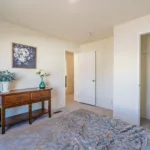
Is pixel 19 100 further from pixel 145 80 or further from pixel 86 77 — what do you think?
pixel 145 80

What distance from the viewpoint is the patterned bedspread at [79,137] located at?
1040 mm

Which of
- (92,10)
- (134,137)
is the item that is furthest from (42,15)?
(134,137)

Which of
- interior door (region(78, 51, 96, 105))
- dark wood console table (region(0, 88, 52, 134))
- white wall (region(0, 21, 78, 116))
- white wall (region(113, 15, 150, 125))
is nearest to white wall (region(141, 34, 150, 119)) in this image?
white wall (region(113, 15, 150, 125))

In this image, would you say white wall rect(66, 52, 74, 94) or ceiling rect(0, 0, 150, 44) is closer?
ceiling rect(0, 0, 150, 44)

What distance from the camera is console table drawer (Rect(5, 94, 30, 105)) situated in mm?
2498

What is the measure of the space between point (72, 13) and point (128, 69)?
69.2 inches

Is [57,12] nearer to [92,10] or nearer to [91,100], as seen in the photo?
[92,10]

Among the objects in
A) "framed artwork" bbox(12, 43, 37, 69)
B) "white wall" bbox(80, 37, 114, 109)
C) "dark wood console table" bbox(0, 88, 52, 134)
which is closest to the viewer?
"dark wood console table" bbox(0, 88, 52, 134)

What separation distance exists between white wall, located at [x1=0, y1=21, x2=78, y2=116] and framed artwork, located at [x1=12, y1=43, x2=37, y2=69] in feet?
0.30

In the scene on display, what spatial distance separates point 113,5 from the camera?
7.19 ft

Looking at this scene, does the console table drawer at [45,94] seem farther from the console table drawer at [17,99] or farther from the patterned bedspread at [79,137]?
the patterned bedspread at [79,137]

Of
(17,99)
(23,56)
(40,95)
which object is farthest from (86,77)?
(17,99)

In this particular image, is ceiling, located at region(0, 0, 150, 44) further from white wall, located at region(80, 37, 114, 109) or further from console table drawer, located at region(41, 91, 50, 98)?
console table drawer, located at region(41, 91, 50, 98)

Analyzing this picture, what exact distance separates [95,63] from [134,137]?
3500 millimetres
